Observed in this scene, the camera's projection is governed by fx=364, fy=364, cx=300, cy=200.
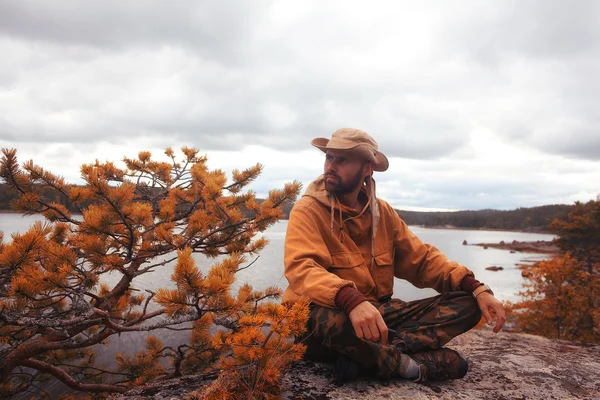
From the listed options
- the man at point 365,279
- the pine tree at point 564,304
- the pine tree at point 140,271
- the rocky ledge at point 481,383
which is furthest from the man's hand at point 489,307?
the pine tree at point 564,304

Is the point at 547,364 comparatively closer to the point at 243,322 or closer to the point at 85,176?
the point at 243,322

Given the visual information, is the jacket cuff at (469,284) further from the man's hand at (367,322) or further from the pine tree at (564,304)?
the pine tree at (564,304)

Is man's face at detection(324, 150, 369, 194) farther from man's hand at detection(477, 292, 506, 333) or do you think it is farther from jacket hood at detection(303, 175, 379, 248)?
man's hand at detection(477, 292, 506, 333)

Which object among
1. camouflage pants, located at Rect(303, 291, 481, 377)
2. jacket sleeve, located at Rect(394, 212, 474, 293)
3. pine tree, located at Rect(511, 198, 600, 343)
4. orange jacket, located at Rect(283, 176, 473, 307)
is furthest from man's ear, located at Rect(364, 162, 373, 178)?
pine tree, located at Rect(511, 198, 600, 343)

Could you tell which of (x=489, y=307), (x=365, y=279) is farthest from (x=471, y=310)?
(x=365, y=279)

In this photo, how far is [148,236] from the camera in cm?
331

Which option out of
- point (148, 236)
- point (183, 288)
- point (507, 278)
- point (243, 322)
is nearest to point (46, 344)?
point (148, 236)

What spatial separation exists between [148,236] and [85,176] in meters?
0.79

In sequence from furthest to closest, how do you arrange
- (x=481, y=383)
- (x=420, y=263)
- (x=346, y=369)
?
(x=420, y=263) → (x=481, y=383) → (x=346, y=369)

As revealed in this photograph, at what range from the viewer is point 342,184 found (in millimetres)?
2555

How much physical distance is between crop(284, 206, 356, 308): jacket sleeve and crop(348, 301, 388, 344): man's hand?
0.54ft

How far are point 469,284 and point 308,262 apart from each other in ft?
4.09

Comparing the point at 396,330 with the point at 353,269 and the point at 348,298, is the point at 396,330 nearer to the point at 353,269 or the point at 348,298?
the point at 353,269

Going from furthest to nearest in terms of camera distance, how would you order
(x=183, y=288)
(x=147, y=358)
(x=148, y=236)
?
(x=147, y=358), (x=148, y=236), (x=183, y=288)
